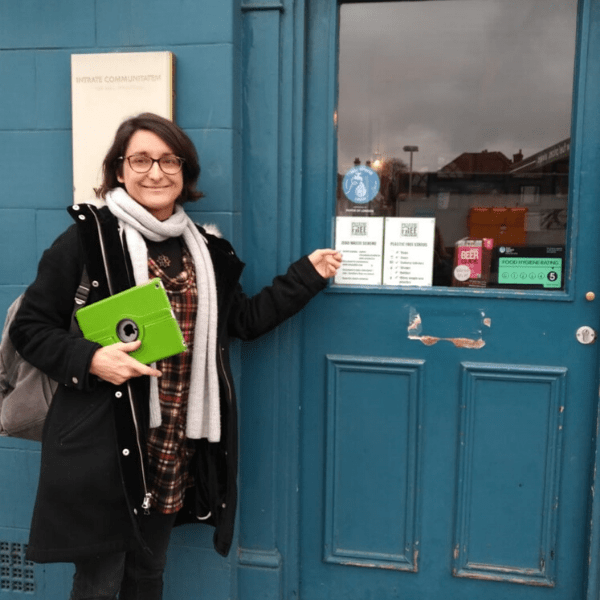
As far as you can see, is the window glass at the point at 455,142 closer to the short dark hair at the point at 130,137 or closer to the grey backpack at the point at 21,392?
the short dark hair at the point at 130,137

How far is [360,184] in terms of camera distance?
7.82 ft

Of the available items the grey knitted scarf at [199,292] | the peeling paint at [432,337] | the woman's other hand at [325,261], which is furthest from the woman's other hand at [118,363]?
the peeling paint at [432,337]

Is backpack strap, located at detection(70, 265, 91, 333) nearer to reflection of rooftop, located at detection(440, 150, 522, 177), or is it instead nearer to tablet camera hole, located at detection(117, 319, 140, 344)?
tablet camera hole, located at detection(117, 319, 140, 344)

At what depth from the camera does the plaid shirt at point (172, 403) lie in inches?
74.4

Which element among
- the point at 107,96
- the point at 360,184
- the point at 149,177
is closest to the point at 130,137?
the point at 149,177

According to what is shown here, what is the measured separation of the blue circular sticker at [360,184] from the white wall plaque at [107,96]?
74 centimetres

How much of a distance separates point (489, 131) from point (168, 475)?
68.9 inches

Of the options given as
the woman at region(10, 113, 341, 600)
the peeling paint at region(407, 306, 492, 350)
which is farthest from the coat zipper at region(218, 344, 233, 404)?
the peeling paint at region(407, 306, 492, 350)

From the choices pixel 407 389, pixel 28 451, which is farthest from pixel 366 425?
pixel 28 451

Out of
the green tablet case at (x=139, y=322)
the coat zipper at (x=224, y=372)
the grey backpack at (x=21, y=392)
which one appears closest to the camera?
the green tablet case at (x=139, y=322)

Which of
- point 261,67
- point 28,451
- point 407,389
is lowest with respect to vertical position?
point 28,451

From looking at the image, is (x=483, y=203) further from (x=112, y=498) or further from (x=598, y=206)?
(x=112, y=498)

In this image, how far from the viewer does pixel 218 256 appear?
205 centimetres

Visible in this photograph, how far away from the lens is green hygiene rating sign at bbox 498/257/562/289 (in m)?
2.29
